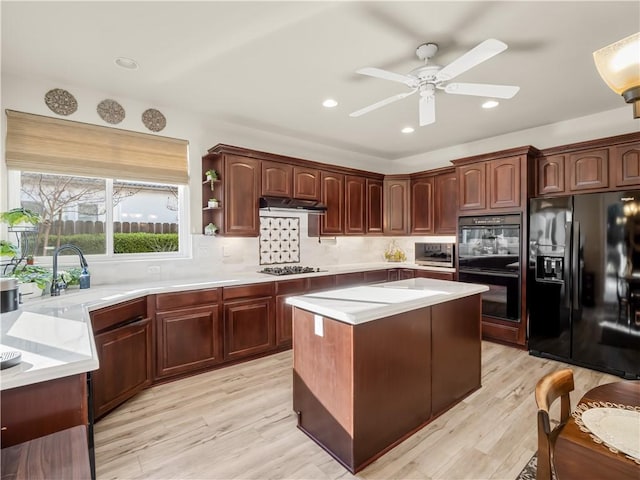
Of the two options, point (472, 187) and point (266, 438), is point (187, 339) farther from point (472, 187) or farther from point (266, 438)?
point (472, 187)

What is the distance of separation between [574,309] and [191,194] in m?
4.27

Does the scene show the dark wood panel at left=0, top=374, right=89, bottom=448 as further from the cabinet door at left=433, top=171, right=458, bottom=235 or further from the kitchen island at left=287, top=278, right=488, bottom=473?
the cabinet door at left=433, top=171, right=458, bottom=235

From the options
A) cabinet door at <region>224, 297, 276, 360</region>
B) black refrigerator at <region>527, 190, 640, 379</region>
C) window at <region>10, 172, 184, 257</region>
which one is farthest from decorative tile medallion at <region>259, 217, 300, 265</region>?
black refrigerator at <region>527, 190, 640, 379</region>

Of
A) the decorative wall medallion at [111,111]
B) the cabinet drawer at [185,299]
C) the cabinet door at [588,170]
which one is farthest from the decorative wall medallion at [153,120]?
the cabinet door at [588,170]

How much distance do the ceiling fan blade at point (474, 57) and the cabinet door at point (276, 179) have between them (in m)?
2.30

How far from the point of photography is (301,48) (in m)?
2.43

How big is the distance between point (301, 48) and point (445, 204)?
3.31 metres

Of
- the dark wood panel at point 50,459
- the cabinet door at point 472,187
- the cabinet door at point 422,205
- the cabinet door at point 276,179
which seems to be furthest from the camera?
the cabinet door at point 422,205

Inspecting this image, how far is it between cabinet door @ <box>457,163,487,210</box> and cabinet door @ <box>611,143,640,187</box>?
48.6 inches

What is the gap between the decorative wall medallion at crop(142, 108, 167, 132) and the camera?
3.44 metres

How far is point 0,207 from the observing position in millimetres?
2748

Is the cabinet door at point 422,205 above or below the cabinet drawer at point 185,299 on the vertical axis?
above

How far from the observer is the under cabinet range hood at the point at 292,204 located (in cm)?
394

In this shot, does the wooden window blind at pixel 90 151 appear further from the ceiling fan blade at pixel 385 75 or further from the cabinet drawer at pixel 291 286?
the ceiling fan blade at pixel 385 75
